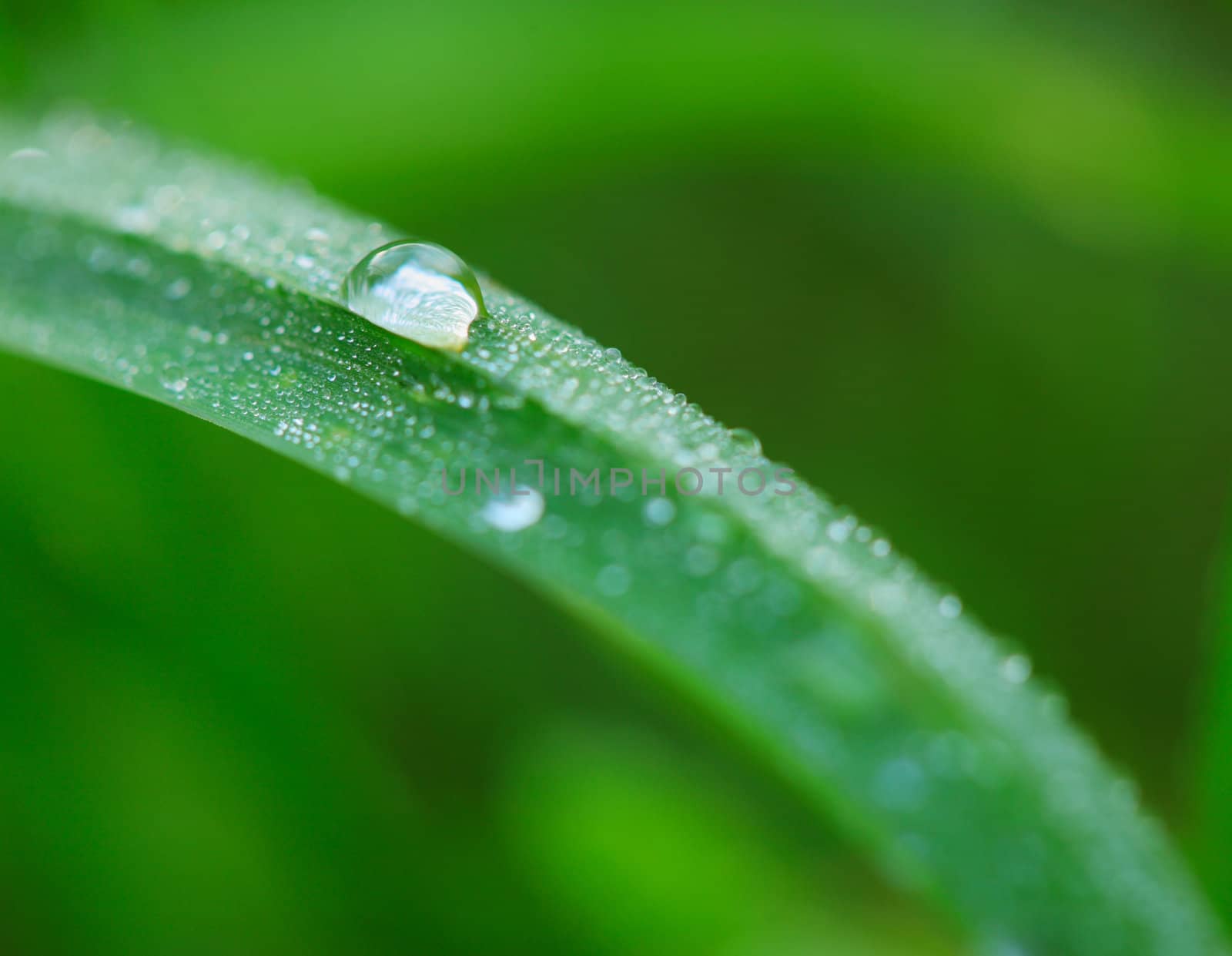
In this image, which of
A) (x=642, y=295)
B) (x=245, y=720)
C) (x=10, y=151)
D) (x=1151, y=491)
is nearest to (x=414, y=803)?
(x=245, y=720)

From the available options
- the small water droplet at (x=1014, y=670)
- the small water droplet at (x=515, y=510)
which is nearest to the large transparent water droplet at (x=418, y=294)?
the small water droplet at (x=515, y=510)

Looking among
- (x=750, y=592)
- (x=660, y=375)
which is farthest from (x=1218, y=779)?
(x=660, y=375)

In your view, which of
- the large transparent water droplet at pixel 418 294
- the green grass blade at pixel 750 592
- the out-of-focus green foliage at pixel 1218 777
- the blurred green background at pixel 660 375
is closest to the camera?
the green grass blade at pixel 750 592

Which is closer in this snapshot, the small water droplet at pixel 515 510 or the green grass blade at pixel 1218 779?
the small water droplet at pixel 515 510

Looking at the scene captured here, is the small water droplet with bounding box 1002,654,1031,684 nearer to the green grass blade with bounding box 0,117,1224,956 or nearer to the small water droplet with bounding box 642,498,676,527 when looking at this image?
the green grass blade with bounding box 0,117,1224,956

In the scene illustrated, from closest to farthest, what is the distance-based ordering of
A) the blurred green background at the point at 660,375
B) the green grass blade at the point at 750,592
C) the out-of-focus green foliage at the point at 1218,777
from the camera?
the green grass blade at the point at 750,592 < the out-of-focus green foliage at the point at 1218,777 < the blurred green background at the point at 660,375

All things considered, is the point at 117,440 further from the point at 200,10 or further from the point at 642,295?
the point at 642,295

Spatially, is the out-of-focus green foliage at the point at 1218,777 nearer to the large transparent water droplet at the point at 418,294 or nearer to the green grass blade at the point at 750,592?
the green grass blade at the point at 750,592
